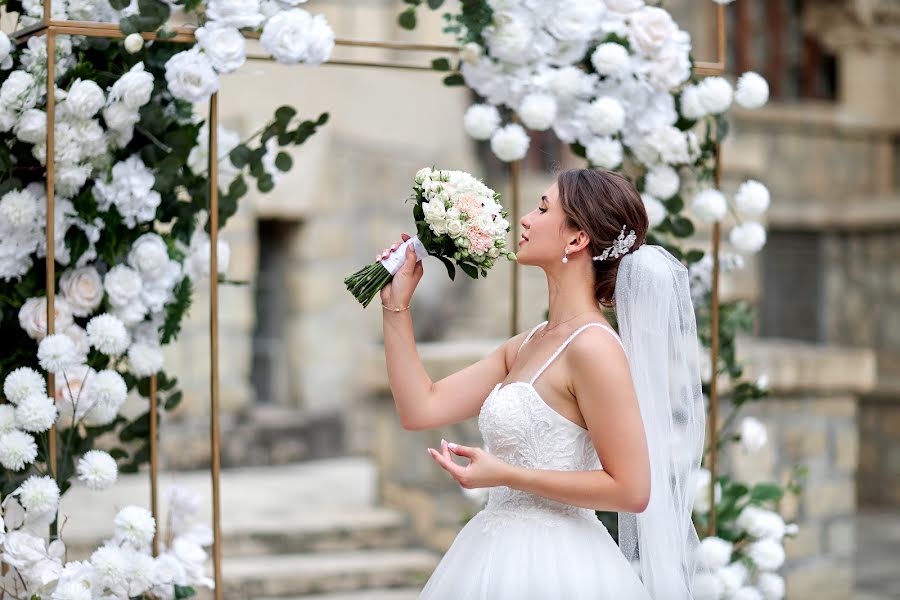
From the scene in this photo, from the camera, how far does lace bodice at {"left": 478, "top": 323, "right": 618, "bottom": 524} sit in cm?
260

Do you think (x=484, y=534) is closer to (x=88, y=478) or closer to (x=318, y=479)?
(x=88, y=478)

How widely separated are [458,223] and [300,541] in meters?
3.10

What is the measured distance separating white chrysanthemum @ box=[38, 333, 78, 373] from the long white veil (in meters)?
1.35

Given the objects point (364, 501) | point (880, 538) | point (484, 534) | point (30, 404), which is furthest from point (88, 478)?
point (880, 538)

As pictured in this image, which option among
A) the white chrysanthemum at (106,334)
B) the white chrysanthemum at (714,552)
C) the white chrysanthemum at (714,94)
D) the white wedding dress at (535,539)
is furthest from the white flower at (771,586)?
the white chrysanthemum at (106,334)

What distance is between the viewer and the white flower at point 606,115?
3533mm

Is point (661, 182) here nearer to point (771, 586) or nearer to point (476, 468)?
point (771, 586)

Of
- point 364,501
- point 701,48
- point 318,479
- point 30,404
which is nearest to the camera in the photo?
point 30,404

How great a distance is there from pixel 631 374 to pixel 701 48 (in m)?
8.16

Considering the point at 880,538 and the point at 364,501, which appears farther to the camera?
the point at 880,538

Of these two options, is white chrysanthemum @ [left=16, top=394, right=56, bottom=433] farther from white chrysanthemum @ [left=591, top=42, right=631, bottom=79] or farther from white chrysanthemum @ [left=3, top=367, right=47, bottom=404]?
white chrysanthemum @ [left=591, top=42, right=631, bottom=79]

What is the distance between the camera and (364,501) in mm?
5977

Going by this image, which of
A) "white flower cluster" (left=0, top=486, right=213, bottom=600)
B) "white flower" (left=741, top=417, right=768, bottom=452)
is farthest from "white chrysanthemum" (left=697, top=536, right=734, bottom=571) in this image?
"white flower cluster" (left=0, top=486, right=213, bottom=600)

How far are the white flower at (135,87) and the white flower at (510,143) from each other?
1023 mm
